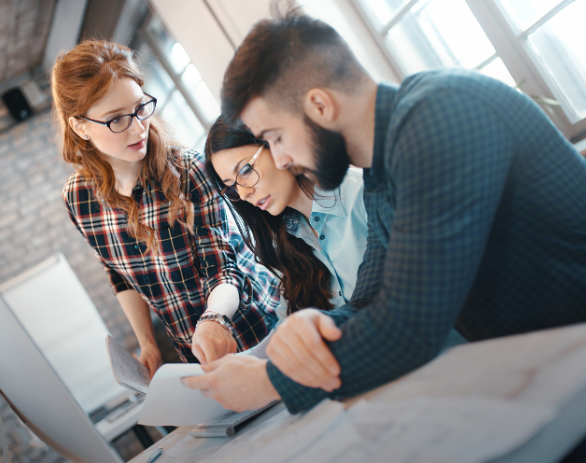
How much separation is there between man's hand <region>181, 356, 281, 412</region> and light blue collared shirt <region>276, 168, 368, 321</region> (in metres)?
0.56

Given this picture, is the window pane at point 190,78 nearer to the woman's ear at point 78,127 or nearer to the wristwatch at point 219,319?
the woman's ear at point 78,127

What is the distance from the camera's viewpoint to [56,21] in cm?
363

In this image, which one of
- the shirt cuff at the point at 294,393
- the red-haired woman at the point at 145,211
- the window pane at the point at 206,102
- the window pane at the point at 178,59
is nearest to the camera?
the shirt cuff at the point at 294,393

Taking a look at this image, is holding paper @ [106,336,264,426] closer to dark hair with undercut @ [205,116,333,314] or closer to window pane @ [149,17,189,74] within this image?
dark hair with undercut @ [205,116,333,314]

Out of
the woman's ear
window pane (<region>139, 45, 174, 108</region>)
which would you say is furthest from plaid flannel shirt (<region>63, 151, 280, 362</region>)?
window pane (<region>139, 45, 174, 108</region>)

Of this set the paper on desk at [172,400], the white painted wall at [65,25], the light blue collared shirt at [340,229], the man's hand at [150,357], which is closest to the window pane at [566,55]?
the light blue collared shirt at [340,229]

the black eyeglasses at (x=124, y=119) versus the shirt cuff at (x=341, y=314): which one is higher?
the black eyeglasses at (x=124, y=119)

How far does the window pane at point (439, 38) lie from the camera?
1.80 meters

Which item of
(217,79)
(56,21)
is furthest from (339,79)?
(56,21)

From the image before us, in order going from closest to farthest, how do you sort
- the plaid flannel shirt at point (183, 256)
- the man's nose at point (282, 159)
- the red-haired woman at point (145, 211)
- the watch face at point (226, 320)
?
the man's nose at point (282, 159) < the watch face at point (226, 320) < the red-haired woman at point (145, 211) < the plaid flannel shirt at point (183, 256)

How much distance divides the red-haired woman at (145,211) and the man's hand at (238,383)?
470 mm

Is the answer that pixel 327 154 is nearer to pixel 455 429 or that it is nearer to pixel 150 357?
pixel 455 429

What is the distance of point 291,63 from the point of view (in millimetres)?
739

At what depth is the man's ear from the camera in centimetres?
72
